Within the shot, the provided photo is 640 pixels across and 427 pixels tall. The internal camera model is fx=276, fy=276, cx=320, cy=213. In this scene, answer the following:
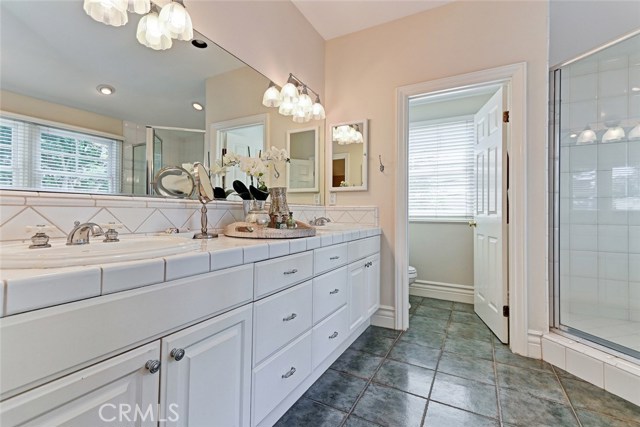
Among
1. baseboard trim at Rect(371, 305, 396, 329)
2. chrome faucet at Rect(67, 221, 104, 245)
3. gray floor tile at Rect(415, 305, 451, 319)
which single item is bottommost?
gray floor tile at Rect(415, 305, 451, 319)

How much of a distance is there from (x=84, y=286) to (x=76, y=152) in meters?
0.72

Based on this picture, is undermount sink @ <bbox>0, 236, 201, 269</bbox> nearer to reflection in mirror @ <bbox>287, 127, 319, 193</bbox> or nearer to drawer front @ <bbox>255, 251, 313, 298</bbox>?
drawer front @ <bbox>255, 251, 313, 298</bbox>

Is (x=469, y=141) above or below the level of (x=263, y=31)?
below

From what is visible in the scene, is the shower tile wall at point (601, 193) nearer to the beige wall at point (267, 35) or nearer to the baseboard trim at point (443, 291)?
the baseboard trim at point (443, 291)

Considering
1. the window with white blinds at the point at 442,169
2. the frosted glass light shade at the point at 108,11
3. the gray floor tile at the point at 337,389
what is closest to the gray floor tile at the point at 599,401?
the gray floor tile at the point at 337,389

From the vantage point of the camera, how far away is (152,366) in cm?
68

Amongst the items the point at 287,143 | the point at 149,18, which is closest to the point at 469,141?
the point at 287,143

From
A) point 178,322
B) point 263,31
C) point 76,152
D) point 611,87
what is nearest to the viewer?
point 178,322

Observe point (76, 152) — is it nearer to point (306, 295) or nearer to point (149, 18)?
point (149, 18)

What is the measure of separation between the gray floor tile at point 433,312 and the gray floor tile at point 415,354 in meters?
0.69

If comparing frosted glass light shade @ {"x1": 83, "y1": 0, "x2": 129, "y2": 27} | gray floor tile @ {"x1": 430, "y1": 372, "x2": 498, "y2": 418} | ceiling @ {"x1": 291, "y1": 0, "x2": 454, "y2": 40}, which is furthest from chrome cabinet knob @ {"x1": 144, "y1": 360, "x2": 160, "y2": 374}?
ceiling @ {"x1": 291, "y1": 0, "x2": 454, "y2": 40}

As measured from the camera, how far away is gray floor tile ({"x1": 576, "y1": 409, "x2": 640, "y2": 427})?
49.9 inches

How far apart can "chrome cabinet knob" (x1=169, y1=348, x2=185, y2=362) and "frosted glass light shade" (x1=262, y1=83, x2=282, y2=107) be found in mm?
1703

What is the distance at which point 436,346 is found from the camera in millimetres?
2016
